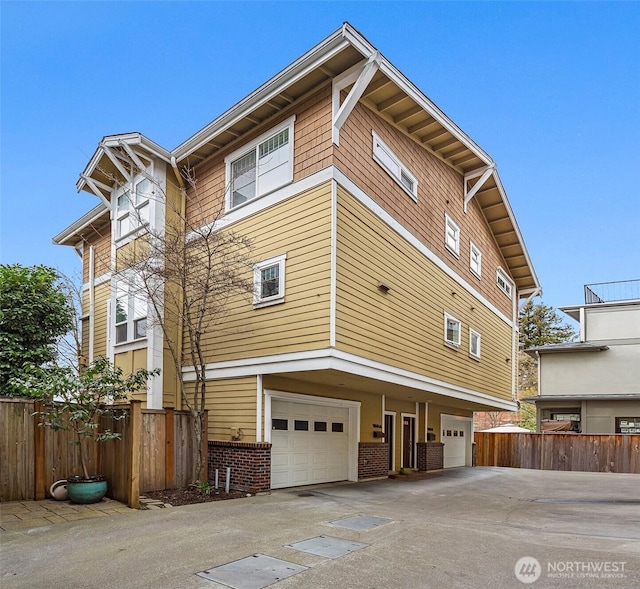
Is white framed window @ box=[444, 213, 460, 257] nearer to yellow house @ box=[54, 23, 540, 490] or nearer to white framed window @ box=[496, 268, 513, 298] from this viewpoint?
yellow house @ box=[54, 23, 540, 490]

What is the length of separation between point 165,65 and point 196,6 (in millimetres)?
9989

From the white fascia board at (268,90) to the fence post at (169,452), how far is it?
634 cm

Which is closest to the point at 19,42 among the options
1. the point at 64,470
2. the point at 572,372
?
the point at 64,470

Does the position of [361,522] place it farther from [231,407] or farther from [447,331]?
[447,331]

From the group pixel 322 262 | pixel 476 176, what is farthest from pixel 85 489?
pixel 476 176

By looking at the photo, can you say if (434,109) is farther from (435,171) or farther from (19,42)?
(19,42)

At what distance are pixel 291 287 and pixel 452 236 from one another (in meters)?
A: 7.17

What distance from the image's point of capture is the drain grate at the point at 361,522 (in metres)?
7.79

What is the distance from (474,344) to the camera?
17266 mm

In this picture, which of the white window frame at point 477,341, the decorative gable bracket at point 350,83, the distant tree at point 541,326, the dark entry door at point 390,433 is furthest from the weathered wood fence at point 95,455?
the distant tree at point 541,326

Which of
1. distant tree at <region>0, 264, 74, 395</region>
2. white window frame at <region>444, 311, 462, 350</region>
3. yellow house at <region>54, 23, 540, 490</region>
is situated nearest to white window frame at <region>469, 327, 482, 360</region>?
yellow house at <region>54, 23, 540, 490</region>

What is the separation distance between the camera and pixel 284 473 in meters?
11.8

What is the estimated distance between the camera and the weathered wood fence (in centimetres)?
902

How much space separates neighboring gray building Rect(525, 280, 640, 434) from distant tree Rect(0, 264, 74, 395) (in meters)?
19.0
